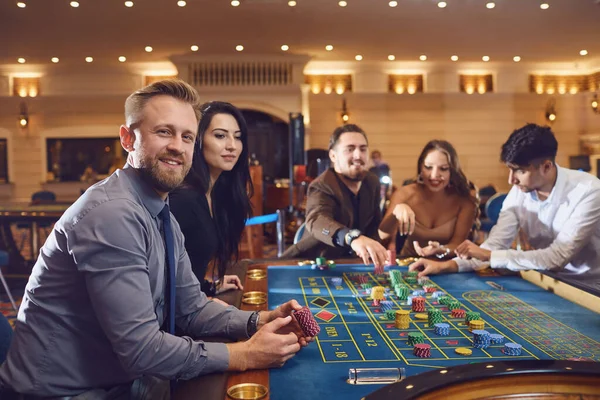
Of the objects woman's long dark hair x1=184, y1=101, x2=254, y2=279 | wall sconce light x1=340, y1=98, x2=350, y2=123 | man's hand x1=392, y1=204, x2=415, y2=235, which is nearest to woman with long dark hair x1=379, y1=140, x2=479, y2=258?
man's hand x1=392, y1=204, x2=415, y2=235

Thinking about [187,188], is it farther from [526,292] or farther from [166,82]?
[526,292]

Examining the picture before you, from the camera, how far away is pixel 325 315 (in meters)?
1.83

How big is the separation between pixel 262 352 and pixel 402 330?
0.51 m

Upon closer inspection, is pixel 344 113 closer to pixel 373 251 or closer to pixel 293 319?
pixel 373 251

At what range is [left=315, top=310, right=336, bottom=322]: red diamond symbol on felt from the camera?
70.7 inches

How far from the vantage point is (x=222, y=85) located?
11.0m

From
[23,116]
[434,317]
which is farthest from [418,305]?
[23,116]

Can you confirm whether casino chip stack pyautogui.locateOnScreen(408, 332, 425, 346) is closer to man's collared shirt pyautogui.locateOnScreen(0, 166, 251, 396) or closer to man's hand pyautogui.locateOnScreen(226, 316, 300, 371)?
man's hand pyautogui.locateOnScreen(226, 316, 300, 371)

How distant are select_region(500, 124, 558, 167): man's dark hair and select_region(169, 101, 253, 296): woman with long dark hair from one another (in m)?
1.33

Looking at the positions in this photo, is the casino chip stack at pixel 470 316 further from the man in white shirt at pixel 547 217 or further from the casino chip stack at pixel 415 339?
the man in white shirt at pixel 547 217

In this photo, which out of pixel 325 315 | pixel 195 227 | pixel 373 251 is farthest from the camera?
pixel 373 251

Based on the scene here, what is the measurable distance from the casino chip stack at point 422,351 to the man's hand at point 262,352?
322 millimetres

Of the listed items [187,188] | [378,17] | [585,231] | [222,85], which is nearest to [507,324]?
[585,231]

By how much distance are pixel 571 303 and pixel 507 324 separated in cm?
45
